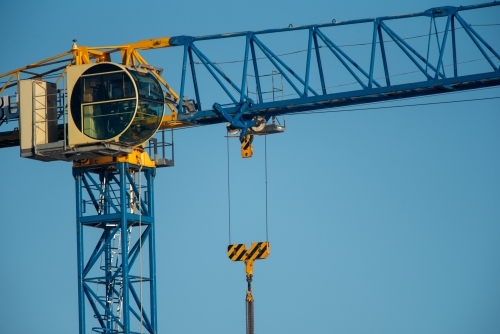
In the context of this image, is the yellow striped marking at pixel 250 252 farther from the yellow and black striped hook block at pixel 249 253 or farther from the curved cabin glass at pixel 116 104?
the curved cabin glass at pixel 116 104

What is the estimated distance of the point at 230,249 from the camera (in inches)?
3061

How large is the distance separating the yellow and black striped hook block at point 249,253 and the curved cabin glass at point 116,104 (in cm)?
626

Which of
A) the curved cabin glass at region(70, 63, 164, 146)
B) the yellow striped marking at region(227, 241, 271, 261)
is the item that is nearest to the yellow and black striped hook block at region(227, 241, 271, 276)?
the yellow striped marking at region(227, 241, 271, 261)

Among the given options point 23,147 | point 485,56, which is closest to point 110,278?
point 23,147

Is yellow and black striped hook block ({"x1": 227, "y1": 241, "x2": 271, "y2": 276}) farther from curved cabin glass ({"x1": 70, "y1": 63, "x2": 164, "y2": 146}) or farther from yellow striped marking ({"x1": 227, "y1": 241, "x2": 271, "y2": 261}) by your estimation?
curved cabin glass ({"x1": 70, "y1": 63, "x2": 164, "y2": 146})

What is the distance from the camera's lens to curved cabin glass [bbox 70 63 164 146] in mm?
77812

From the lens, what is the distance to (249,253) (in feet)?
254

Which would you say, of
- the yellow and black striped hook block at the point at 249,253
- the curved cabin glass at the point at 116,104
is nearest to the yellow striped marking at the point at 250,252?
the yellow and black striped hook block at the point at 249,253

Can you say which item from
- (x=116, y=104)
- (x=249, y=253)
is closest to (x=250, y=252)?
(x=249, y=253)

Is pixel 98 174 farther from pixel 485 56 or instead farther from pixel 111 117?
pixel 485 56

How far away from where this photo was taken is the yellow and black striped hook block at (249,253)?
254 ft

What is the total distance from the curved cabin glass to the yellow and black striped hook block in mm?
6262

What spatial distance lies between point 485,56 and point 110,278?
19.3 meters

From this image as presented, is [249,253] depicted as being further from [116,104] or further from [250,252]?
[116,104]
